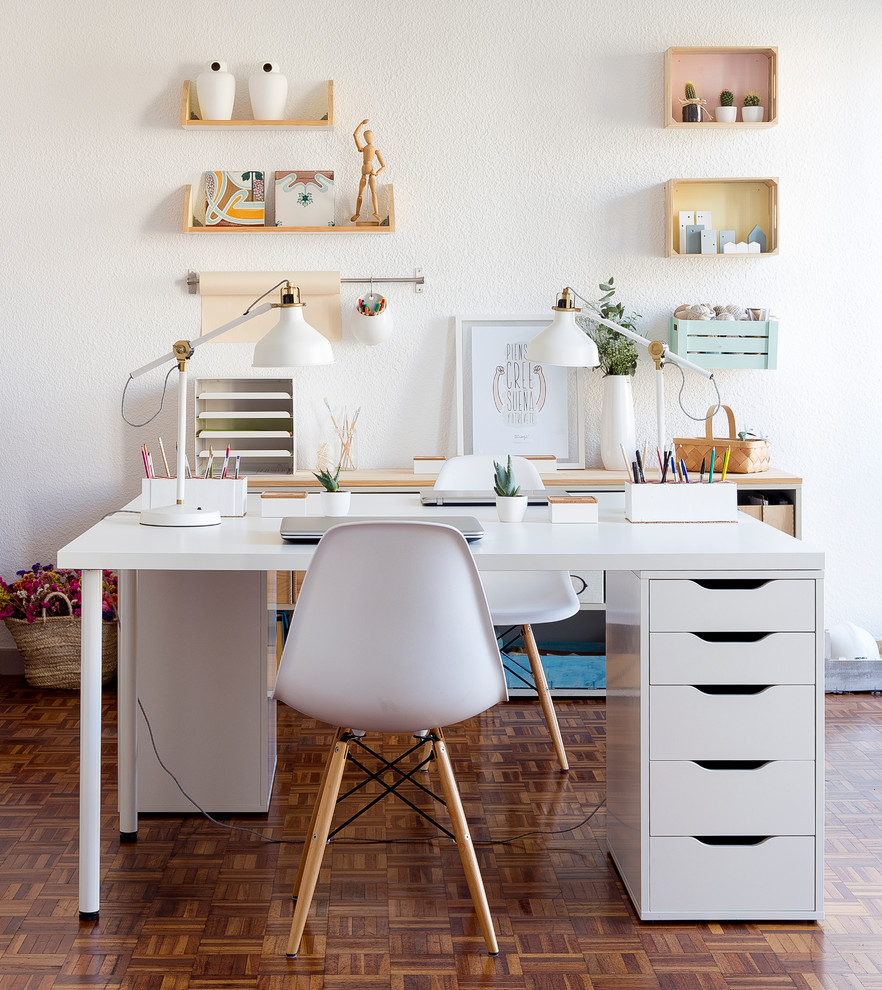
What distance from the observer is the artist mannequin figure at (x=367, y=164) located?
3.82 meters

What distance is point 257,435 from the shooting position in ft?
12.5

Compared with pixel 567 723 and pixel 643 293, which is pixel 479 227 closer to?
pixel 643 293

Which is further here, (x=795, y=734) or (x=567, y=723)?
(x=567, y=723)

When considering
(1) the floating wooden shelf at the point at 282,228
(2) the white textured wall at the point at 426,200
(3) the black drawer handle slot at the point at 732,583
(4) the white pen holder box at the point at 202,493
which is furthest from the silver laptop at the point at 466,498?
(1) the floating wooden shelf at the point at 282,228

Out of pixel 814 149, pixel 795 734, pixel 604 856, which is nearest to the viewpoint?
pixel 795 734

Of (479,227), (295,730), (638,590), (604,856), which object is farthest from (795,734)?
(479,227)

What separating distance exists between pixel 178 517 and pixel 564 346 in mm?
1007

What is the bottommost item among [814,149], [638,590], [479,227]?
[638,590]

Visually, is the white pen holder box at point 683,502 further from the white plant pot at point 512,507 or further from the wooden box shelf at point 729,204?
the wooden box shelf at point 729,204

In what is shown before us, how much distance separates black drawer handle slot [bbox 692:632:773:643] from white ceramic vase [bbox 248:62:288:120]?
2.66 m

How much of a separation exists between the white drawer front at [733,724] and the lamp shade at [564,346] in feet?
2.79

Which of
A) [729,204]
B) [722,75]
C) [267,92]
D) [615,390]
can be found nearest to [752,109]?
[722,75]

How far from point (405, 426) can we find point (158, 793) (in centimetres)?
183

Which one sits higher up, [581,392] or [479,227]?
[479,227]
